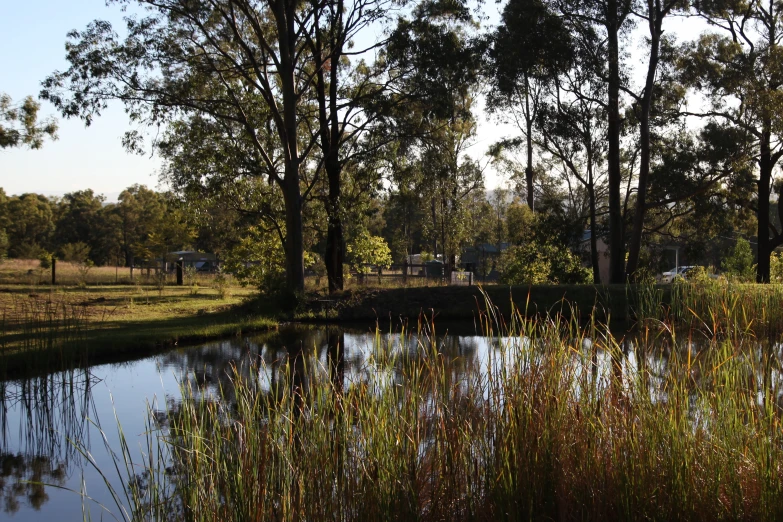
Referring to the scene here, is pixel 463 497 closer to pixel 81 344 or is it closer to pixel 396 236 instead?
pixel 81 344

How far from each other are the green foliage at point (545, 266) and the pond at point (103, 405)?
36.6 feet

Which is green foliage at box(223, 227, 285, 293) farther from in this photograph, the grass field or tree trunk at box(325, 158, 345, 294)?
tree trunk at box(325, 158, 345, 294)

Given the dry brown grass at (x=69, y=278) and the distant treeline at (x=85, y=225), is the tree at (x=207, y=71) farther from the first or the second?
the distant treeline at (x=85, y=225)

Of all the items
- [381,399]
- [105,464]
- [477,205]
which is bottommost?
[105,464]

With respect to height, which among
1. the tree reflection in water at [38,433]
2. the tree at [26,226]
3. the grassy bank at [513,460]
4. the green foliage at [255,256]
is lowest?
the tree reflection in water at [38,433]

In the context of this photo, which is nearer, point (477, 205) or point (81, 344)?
point (81, 344)

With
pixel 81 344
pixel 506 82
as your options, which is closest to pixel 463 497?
pixel 81 344

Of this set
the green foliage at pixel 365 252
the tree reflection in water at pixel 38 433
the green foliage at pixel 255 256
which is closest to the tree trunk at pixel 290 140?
the green foliage at pixel 255 256

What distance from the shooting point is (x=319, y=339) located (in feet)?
42.8

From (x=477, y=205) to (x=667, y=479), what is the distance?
4228 cm

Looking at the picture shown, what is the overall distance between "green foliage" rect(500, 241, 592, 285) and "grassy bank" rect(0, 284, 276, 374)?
8284mm

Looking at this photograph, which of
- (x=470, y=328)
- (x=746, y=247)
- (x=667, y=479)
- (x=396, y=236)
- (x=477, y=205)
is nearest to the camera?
(x=667, y=479)

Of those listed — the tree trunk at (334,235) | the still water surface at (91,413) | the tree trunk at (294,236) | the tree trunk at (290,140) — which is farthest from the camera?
the tree trunk at (334,235)

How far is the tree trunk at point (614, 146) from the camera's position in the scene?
22.2 meters
